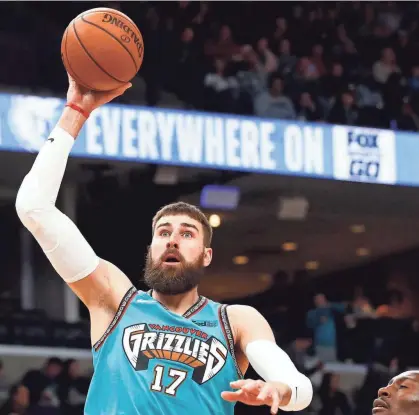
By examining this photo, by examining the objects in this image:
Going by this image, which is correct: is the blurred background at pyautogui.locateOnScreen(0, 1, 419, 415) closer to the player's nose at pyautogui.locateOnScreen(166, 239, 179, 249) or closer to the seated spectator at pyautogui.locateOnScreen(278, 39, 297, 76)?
the seated spectator at pyautogui.locateOnScreen(278, 39, 297, 76)

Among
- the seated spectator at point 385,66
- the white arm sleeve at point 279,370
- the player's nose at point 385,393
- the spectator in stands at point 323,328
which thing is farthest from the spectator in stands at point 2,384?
the player's nose at point 385,393

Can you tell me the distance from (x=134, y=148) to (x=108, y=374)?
25.9 ft

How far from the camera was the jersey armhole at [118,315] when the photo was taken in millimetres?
4184

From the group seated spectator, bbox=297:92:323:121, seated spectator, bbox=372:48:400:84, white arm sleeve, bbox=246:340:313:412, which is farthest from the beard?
seated spectator, bbox=372:48:400:84

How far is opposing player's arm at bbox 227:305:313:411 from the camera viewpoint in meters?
3.82

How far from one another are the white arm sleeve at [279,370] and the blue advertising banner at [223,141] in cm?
757

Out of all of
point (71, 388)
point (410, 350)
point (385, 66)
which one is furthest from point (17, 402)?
point (385, 66)

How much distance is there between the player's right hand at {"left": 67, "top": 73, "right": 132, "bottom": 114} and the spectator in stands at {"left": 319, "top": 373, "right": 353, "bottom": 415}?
8.61 m

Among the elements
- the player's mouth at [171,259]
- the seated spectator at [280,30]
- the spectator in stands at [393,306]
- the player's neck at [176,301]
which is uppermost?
the seated spectator at [280,30]

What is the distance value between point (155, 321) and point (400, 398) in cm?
94

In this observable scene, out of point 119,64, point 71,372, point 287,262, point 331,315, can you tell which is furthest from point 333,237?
point 119,64

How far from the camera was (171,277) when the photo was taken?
4250 mm

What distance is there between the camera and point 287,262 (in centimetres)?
1892

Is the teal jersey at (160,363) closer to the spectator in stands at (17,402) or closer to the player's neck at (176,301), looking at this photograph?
the player's neck at (176,301)
